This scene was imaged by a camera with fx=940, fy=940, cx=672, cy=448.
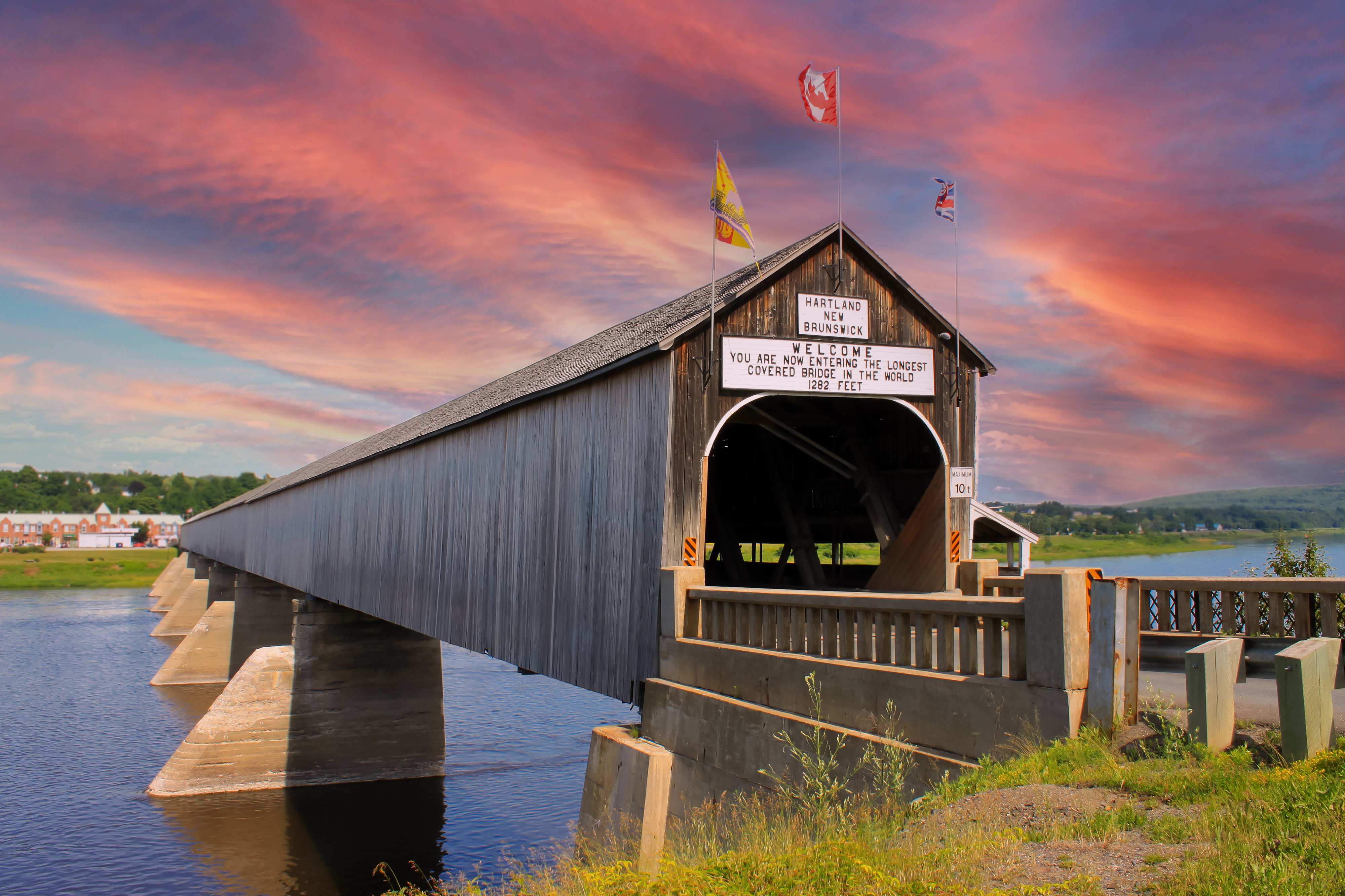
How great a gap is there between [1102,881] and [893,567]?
9254mm

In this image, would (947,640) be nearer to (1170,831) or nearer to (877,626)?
(877,626)

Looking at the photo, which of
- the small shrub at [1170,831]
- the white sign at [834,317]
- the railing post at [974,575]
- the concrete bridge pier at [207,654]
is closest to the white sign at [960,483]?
the railing post at [974,575]

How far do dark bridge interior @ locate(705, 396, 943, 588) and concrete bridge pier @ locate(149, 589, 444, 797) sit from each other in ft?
27.6

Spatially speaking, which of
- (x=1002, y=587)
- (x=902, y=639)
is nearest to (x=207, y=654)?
(x=1002, y=587)

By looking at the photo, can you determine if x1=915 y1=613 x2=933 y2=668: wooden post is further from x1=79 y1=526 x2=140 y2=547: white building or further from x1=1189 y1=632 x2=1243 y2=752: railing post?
x1=79 y1=526 x2=140 y2=547: white building

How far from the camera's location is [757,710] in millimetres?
8133

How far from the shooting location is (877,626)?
726cm

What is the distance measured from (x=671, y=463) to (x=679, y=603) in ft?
5.01

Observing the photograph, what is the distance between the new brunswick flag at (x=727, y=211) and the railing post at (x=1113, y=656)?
250 inches

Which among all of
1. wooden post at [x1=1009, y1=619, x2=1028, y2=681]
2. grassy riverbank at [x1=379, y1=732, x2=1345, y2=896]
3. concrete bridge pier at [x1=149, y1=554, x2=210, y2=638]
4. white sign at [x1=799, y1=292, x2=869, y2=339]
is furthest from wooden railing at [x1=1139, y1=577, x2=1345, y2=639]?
concrete bridge pier at [x1=149, y1=554, x2=210, y2=638]

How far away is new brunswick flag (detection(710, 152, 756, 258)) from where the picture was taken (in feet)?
36.5

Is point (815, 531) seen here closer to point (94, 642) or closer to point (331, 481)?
point (331, 481)

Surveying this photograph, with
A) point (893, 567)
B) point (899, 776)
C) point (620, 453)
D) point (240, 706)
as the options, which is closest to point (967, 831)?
point (899, 776)

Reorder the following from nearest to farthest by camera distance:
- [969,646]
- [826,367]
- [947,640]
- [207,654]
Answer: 1. [969,646]
2. [947,640]
3. [826,367]
4. [207,654]
